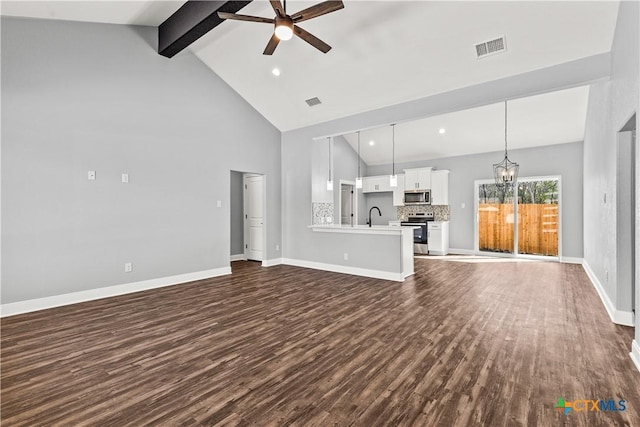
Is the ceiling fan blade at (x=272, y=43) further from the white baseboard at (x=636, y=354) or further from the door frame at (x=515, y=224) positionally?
the door frame at (x=515, y=224)

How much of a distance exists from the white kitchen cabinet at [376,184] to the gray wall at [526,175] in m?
0.84

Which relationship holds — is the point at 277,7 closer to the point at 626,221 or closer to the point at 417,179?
the point at 626,221

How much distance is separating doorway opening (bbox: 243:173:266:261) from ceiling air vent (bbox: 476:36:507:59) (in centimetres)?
486

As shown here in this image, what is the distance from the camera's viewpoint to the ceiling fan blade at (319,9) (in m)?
2.77

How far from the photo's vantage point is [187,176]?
17.5 ft

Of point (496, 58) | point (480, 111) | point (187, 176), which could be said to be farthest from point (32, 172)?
point (480, 111)

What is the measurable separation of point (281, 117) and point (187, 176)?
7.97 feet

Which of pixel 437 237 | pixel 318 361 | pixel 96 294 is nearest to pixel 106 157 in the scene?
pixel 96 294

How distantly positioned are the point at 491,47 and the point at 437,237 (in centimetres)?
549

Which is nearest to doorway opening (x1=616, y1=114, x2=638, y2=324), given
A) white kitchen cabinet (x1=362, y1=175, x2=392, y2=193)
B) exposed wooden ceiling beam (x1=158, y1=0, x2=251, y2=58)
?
exposed wooden ceiling beam (x1=158, y1=0, x2=251, y2=58)

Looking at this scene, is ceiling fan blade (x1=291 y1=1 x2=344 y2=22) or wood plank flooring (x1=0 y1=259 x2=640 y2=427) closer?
wood plank flooring (x1=0 y1=259 x2=640 y2=427)

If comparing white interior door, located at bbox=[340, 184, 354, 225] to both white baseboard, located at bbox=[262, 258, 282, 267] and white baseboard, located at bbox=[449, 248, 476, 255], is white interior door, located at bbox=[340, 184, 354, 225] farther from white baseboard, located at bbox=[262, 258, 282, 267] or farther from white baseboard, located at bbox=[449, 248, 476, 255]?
white baseboard, located at bbox=[262, 258, 282, 267]

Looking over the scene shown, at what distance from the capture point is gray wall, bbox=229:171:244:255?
25.0ft

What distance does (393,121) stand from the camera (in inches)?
205
